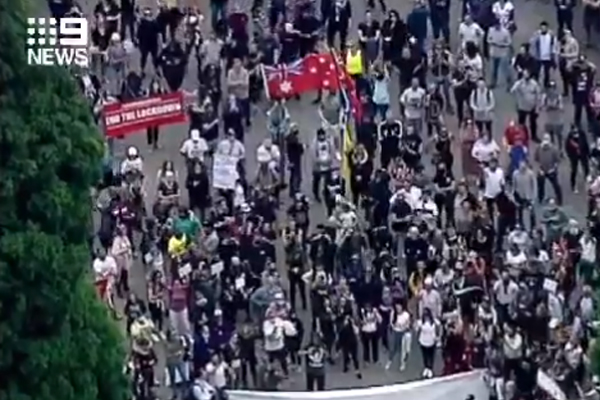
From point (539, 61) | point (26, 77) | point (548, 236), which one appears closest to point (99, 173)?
point (26, 77)

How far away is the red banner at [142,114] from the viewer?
42969mm

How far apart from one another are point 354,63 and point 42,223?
17340 millimetres

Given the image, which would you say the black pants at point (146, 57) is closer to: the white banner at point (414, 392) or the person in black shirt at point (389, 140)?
→ the person in black shirt at point (389, 140)

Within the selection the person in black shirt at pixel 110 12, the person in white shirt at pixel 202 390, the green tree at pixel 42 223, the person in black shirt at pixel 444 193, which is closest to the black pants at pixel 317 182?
the person in black shirt at pixel 444 193

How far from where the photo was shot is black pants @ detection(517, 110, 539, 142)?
148 ft

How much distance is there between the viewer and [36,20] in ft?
98.7

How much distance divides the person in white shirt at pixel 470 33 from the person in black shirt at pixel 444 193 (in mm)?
4410

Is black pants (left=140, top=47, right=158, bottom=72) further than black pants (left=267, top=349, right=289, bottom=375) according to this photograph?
Yes

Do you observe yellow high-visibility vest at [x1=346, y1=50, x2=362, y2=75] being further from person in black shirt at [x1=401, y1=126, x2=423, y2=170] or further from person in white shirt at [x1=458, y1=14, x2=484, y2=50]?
person in white shirt at [x1=458, y1=14, x2=484, y2=50]

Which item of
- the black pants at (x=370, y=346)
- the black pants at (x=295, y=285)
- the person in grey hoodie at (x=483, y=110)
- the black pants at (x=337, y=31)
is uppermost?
the black pants at (x=337, y=31)

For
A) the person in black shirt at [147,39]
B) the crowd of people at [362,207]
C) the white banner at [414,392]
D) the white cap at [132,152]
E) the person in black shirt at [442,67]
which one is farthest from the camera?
the person in black shirt at [147,39]

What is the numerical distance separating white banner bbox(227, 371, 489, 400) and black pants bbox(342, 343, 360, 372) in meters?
1.84

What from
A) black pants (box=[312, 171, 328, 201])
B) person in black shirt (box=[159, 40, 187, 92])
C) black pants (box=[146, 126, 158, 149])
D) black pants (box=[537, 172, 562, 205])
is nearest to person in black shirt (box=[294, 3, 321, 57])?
person in black shirt (box=[159, 40, 187, 92])

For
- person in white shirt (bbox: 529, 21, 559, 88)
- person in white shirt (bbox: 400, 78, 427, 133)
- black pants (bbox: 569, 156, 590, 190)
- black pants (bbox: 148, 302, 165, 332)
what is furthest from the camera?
person in white shirt (bbox: 529, 21, 559, 88)
